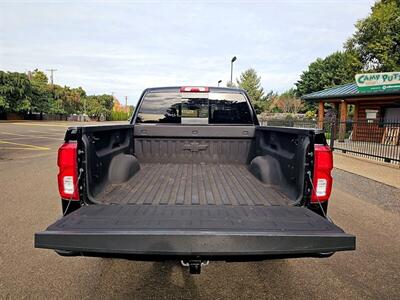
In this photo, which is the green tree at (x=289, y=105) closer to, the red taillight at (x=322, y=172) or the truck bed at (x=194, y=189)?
the truck bed at (x=194, y=189)

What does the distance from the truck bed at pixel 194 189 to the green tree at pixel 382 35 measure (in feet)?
86.3

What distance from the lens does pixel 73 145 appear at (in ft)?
8.02

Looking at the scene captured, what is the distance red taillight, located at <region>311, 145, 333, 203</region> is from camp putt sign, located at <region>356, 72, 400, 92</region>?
17.9 meters

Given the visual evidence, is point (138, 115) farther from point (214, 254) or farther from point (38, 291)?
point (214, 254)

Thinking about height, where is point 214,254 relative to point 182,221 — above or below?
below

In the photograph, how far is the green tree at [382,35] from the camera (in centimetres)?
2366

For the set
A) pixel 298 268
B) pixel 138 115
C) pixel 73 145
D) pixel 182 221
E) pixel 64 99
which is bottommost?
pixel 298 268

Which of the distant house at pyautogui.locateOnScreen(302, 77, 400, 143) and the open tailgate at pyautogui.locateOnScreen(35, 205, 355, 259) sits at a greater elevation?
the distant house at pyautogui.locateOnScreen(302, 77, 400, 143)

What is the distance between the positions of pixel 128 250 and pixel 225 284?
4.78ft

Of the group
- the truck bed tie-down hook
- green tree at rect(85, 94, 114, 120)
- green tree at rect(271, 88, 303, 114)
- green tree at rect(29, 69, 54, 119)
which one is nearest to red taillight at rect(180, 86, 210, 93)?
the truck bed tie-down hook

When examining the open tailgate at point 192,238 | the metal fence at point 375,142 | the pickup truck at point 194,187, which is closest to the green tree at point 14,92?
the metal fence at point 375,142

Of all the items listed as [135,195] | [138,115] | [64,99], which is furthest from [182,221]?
[64,99]

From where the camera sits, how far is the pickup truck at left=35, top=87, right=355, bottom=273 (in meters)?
1.94

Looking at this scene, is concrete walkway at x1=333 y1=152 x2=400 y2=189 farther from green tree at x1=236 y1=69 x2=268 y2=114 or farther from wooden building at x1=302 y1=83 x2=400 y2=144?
green tree at x1=236 y1=69 x2=268 y2=114
